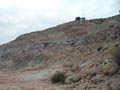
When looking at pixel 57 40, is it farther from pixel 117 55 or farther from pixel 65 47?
pixel 117 55

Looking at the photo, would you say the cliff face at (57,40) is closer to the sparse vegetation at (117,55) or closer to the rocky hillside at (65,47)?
the rocky hillside at (65,47)

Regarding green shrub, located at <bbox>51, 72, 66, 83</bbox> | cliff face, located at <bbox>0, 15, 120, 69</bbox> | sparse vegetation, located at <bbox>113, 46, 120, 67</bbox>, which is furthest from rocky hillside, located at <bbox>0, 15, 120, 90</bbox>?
sparse vegetation, located at <bbox>113, 46, 120, 67</bbox>

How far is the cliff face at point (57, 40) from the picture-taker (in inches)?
1425

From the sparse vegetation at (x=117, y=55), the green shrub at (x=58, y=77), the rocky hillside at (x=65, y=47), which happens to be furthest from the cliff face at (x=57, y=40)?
the sparse vegetation at (x=117, y=55)

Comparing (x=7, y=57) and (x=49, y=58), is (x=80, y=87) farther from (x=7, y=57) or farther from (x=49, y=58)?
(x=7, y=57)

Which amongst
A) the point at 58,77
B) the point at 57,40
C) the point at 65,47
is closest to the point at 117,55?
the point at 58,77

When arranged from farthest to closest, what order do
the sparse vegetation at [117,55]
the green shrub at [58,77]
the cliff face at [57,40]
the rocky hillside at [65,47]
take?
the cliff face at [57,40], the rocky hillside at [65,47], the green shrub at [58,77], the sparse vegetation at [117,55]

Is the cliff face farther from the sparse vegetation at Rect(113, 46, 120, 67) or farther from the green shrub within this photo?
the sparse vegetation at Rect(113, 46, 120, 67)

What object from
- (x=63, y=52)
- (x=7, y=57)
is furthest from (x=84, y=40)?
(x=7, y=57)

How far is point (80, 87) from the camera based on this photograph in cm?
1923

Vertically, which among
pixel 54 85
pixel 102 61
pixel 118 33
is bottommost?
pixel 54 85

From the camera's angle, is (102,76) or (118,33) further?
(118,33)

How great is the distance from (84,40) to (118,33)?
16.1 feet

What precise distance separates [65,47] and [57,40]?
10.3ft
